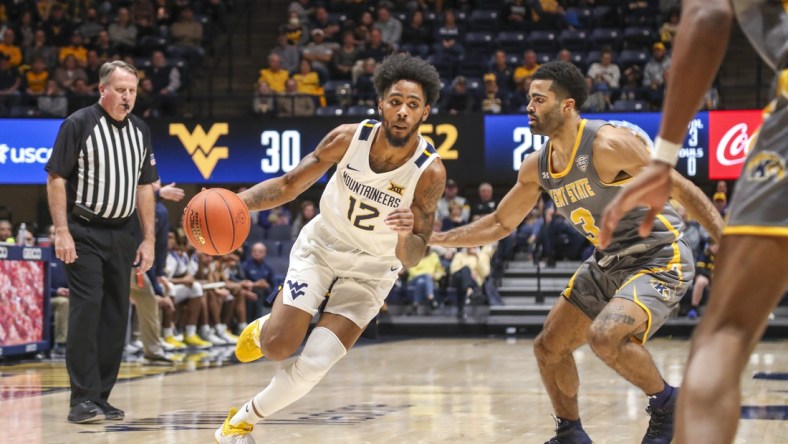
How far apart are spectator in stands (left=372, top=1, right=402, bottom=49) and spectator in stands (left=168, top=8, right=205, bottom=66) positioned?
2958mm

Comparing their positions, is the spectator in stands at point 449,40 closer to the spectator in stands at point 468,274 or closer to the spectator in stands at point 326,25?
the spectator in stands at point 326,25

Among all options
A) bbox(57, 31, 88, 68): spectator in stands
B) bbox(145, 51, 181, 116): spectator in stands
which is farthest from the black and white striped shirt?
bbox(57, 31, 88, 68): spectator in stands

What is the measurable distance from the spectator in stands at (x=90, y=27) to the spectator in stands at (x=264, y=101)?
3.31 metres

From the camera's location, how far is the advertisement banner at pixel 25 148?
1491cm

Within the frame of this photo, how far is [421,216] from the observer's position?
4.55 metres

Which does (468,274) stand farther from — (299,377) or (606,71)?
(299,377)

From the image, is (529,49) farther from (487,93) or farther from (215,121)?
(215,121)

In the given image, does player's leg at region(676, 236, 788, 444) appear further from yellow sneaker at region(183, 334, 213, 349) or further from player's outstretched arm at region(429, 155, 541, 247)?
yellow sneaker at region(183, 334, 213, 349)

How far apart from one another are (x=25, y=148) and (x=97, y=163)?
9.69 m

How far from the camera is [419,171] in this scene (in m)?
4.61

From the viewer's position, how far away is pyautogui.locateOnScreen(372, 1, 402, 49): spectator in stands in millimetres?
16589

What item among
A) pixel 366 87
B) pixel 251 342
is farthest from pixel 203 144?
pixel 251 342

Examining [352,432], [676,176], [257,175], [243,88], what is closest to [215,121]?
[257,175]

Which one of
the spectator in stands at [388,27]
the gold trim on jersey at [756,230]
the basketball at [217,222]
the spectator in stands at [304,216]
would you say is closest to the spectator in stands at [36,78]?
the spectator in stands at [304,216]
